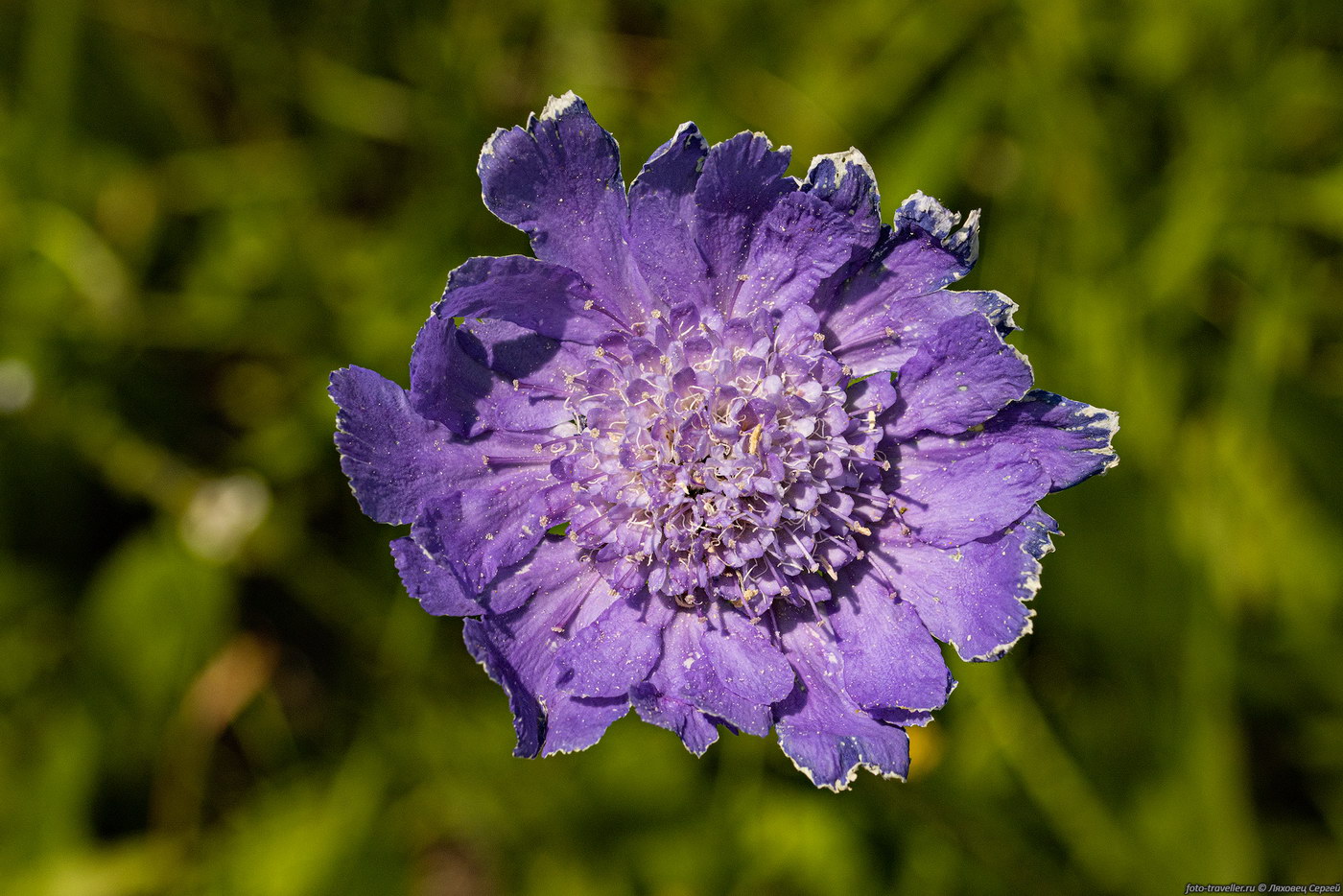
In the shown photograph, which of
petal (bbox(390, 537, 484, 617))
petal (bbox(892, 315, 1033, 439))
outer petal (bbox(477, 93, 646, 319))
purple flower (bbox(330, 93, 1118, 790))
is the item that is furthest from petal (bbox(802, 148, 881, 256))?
petal (bbox(390, 537, 484, 617))

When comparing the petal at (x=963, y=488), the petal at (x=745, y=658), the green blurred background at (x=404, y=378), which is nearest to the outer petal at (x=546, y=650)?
the petal at (x=745, y=658)

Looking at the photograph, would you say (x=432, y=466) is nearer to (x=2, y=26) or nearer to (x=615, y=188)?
(x=615, y=188)

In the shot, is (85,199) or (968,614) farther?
(85,199)

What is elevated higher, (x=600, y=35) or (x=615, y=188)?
(x=600, y=35)

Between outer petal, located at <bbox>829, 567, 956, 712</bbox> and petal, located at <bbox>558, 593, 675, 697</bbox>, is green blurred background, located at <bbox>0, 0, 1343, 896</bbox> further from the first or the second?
petal, located at <bbox>558, 593, 675, 697</bbox>

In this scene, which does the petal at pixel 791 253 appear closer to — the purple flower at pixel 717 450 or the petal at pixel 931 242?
the purple flower at pixel 717 450

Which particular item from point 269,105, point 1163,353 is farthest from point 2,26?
point 1163,353
